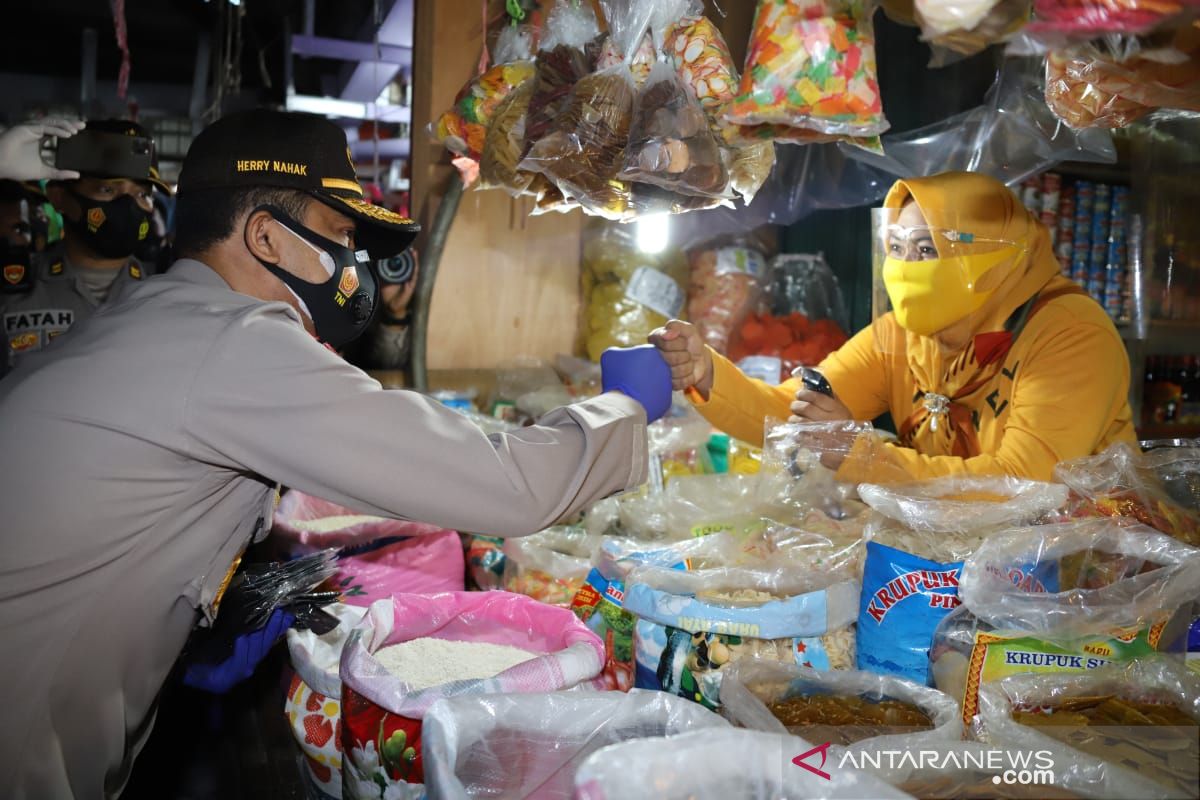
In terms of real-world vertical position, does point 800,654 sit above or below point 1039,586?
below

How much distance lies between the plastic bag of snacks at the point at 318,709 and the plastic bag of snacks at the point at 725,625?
51 centimetres

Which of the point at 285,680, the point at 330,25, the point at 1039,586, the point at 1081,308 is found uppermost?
the point at 330,25

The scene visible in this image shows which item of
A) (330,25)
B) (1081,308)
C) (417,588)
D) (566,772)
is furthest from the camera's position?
(330,25)

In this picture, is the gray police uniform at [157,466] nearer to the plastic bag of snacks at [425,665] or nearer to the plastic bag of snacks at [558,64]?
the plastic bag of snacks at [425,665]

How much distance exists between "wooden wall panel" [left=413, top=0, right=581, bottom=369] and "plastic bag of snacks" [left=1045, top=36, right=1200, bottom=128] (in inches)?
78.4

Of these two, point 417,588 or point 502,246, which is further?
point 502,246

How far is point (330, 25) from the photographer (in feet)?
19.9

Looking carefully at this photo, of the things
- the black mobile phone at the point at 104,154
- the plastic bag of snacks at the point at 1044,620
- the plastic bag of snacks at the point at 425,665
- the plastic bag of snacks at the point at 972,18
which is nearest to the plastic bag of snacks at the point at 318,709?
the plastic bag of snacks at the point at 425,665

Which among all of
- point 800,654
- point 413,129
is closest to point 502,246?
point 413,129

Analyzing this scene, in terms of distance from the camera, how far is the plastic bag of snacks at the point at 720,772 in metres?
0.90

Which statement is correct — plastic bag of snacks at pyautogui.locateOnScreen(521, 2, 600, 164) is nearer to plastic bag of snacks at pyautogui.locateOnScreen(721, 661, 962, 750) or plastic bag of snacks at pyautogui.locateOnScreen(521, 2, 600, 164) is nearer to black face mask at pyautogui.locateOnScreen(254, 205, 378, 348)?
black face mask at pyautogui.locateOnScreen(254, 205, 378, 348)

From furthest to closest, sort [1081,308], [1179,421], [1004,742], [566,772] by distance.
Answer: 1. [1179,421]
2. [1081,308]
3. [566,772]
4. [1004,742]

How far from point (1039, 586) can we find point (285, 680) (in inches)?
59.1

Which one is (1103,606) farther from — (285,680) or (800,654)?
(285,680)
